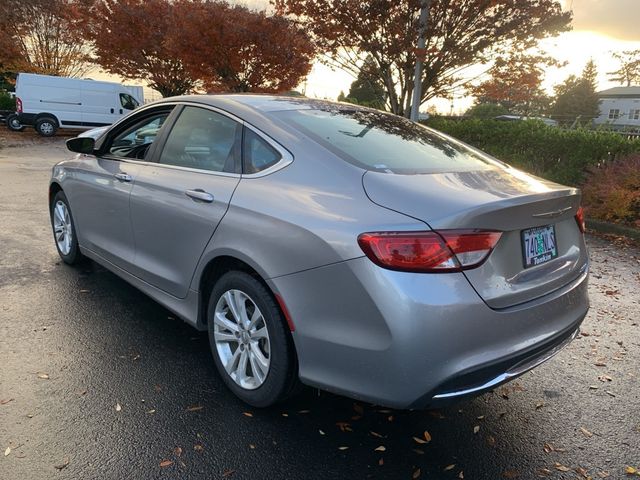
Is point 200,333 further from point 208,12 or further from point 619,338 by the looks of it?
point 208,12

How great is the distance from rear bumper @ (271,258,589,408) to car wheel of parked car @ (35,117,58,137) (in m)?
21.9

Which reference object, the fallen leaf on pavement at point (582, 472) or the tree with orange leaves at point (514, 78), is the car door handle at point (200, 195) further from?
the tree with orange leaves at point (514, 78)

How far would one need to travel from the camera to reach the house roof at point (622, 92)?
6756 centimetres

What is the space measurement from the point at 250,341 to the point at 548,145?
29.9ft

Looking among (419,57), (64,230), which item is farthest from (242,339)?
(419,57)

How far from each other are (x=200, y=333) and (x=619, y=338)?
3.13 m

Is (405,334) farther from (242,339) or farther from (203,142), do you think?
(203,142)

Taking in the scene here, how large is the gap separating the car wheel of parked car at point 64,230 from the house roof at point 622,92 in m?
76.2

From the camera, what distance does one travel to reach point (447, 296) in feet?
6.82

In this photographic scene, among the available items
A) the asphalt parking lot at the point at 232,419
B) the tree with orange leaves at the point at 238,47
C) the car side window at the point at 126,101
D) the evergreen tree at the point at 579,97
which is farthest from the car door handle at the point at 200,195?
the evergreen tree at the point at 579,97

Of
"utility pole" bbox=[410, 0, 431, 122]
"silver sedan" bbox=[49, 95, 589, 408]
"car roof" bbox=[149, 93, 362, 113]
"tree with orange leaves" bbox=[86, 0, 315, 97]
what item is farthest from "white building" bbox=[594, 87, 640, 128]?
"silver sedan" bbox=[49, 95, 589, 408]

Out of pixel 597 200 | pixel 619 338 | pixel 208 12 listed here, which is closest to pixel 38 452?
pixel 619 338

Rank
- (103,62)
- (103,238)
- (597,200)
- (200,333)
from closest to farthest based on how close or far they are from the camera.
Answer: (200,333)
(103,238)
(597,200)
(103,62)

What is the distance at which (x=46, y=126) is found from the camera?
2088 cm
